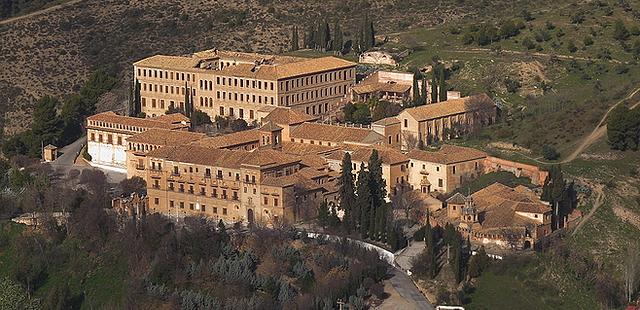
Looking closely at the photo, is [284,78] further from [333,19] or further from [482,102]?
[333,19]

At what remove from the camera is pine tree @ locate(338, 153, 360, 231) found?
76.5 m

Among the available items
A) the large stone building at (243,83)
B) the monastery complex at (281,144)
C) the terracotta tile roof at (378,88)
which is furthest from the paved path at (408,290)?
the terracotta tile roof at (378,88)

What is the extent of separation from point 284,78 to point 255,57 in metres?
7.45

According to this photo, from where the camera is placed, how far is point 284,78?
3529 inches

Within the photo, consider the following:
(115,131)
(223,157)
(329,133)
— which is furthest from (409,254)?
(115,131)

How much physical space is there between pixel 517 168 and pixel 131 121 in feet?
65.1

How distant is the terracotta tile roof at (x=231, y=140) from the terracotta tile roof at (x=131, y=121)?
4.84 m

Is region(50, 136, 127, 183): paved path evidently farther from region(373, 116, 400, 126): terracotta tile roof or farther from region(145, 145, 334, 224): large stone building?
region(373, 116, 400, 126): terracotta tile roof

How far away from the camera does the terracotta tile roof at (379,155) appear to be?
263 ft

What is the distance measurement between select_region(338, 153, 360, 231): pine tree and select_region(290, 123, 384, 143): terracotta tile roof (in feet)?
15.4

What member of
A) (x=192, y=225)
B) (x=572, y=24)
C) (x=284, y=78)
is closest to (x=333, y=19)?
(x=572, y=24)

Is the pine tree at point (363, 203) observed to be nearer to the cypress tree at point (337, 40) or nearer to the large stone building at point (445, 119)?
the large stone building at point (445, 119)

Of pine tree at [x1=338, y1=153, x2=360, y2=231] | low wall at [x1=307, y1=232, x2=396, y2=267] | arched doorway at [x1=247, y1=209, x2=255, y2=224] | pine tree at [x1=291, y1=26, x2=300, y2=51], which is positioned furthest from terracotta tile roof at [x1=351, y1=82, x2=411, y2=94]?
low wall at [x1=307, y1=232, x2=396, y2=267]

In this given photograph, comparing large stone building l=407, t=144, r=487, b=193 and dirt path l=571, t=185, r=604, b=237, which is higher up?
large stone building l=407, t=144, r=487, b=193
